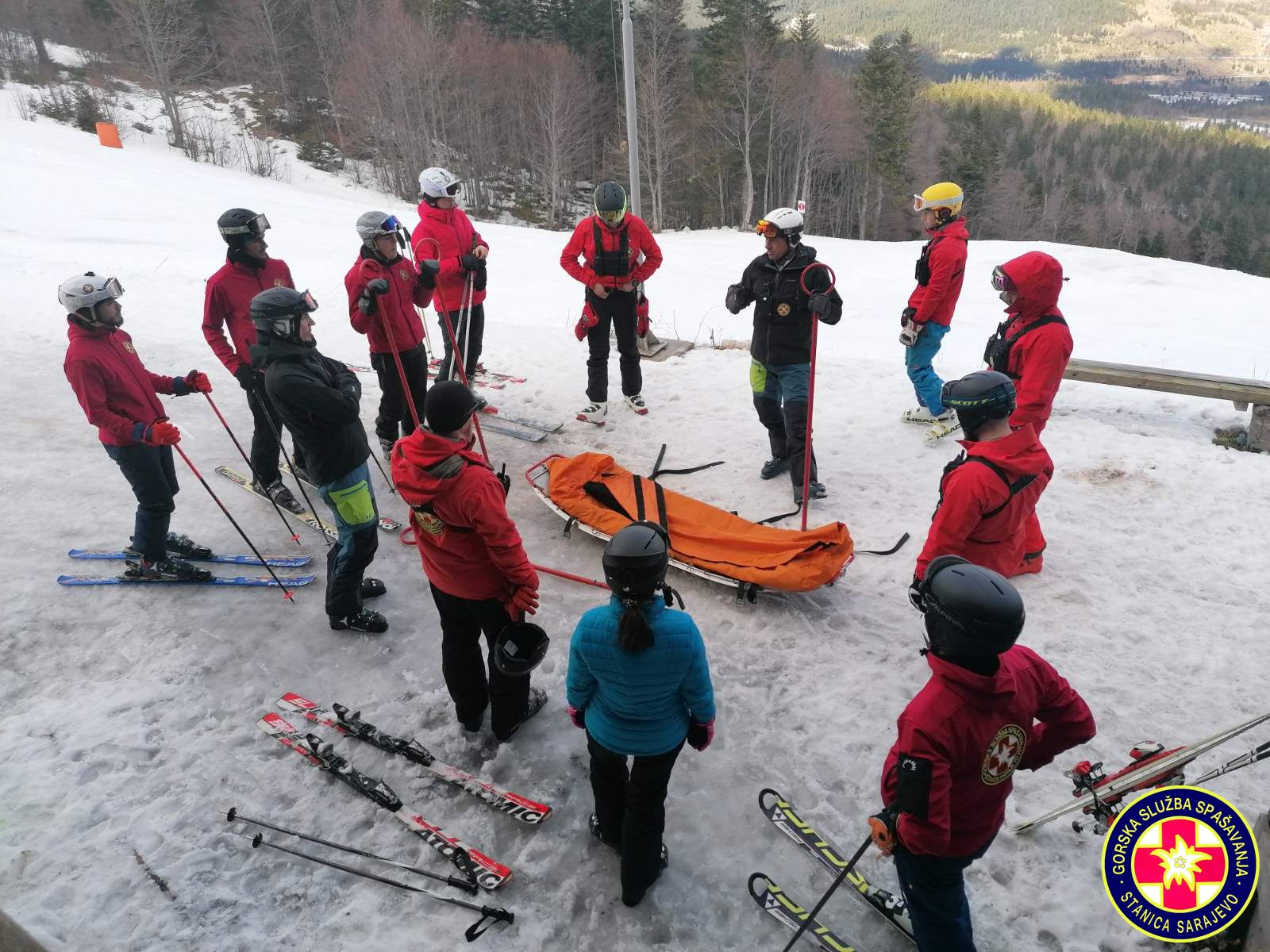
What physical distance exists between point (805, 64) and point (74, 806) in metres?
51.8

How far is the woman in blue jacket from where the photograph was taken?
252 cm

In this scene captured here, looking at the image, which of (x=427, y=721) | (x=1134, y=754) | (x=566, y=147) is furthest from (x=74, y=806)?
(x=566, y=147)

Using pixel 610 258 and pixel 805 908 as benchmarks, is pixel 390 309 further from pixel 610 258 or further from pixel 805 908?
pixel 805 908

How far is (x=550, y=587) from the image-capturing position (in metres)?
5.18

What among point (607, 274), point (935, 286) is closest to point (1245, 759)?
point (935, 286)

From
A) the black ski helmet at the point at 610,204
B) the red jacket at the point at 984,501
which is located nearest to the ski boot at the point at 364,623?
the red jacket at the point at 984,501

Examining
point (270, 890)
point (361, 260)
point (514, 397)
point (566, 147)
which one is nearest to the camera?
point (270, 890)

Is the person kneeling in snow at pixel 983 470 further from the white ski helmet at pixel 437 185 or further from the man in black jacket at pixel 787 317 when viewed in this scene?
the white ski helmet at pixel 437 185

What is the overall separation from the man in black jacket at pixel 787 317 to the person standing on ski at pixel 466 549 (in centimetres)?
320

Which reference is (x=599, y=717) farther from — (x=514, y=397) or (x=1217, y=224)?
(x=1217, y=224)

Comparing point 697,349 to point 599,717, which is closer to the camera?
point 599,717

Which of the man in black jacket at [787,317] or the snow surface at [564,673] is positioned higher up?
the man in black jacket at [787,317]

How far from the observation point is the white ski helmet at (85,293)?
4.56 meters

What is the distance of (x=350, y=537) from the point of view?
455 cm
